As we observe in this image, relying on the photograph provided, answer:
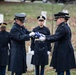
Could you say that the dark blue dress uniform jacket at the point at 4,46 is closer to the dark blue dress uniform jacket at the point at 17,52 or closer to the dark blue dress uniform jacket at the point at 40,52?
the dark blue dress uniform jacket at the point at 17,52

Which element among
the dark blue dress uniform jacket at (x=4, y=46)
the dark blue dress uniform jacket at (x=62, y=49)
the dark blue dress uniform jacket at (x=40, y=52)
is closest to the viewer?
the dark blue dress uniform jacket at (x=62, y=49)

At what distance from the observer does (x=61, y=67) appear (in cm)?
739

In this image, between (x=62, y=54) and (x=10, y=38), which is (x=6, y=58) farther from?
(x=62, y=54)

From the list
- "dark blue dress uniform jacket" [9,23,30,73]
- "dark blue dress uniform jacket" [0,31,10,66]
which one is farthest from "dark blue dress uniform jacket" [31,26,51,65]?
"dark blue dress uniform jacket" [9,23,30,73]

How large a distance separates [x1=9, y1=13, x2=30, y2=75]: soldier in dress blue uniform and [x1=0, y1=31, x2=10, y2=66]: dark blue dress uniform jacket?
15.9 inches

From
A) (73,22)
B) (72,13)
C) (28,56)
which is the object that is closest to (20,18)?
(28,56)

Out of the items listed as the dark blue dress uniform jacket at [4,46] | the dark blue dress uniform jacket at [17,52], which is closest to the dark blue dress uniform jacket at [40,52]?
the dark blue dress uniform jacket at [4,46]

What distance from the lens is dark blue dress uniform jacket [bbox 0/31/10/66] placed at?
791 cm

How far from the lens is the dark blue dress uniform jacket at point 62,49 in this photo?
7.22 m

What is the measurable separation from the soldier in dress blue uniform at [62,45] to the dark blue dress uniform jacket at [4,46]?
115 cm

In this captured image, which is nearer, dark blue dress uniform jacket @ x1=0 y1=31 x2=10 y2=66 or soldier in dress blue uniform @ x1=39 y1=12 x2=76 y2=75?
soldier in dress blue uniform @ x1=39 y1=12 x2=76 y2=75

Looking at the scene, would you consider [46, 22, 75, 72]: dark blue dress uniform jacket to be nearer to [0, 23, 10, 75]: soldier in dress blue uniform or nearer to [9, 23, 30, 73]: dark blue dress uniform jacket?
[9, 23, 30, 73]: dark blue dress uniform jacket

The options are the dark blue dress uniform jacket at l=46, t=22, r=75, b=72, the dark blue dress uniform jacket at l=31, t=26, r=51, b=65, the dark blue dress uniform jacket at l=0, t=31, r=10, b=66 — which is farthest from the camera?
the dark blue dress uniform jacket at l=31, t=26, r=51, b=65

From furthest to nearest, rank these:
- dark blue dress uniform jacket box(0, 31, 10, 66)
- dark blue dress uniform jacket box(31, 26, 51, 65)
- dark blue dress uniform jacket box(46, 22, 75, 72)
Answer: dark blue dress uniform jacket box(31, 26, 51, 65) → dark blue dress uniform jacket box(0, 31, 10, 66) → dark blue dress uniform jacket box(46, 22, 75, 72)
